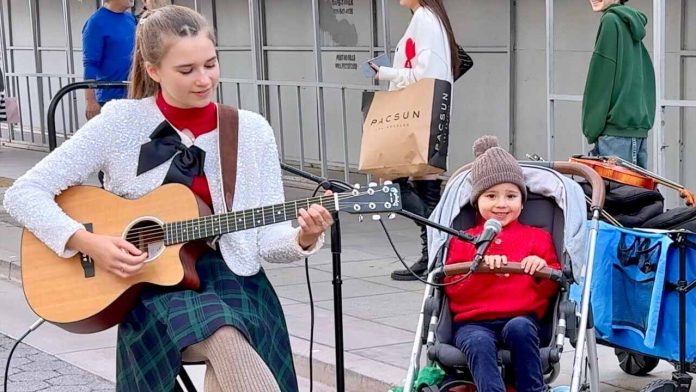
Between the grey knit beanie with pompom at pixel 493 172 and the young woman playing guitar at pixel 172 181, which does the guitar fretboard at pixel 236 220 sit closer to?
the young woman playing guitar at pixel 172 181

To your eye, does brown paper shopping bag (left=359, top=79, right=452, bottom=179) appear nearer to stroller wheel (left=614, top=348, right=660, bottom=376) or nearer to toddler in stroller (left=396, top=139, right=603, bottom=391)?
stroller wheel (left=614, top=348, right=660, bottom=376)

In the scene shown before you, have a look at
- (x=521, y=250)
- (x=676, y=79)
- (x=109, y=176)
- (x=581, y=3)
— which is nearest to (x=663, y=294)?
(x=521, y=250)

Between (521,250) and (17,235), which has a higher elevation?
(521,250)

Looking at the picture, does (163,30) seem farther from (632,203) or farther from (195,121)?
(632,203)

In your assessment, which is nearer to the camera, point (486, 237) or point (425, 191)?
point (486, 237)

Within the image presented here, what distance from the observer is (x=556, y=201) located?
4953mm

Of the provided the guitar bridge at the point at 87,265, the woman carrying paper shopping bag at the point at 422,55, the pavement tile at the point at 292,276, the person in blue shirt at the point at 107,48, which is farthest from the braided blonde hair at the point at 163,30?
the person in blue shirt at the point at 107,48

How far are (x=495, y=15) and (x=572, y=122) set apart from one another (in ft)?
4.39

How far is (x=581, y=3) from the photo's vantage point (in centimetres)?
995

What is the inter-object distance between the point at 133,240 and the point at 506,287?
1595mm

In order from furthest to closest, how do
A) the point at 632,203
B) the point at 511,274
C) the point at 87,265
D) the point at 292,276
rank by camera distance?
the point at 292,276 < the point at 632,203 < the point at 511,274 < the point at 87,265

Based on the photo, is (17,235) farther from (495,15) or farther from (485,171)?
(485,171)

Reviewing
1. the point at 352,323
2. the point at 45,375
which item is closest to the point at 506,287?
the point at 352,323

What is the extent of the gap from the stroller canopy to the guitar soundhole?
57.6 inches
